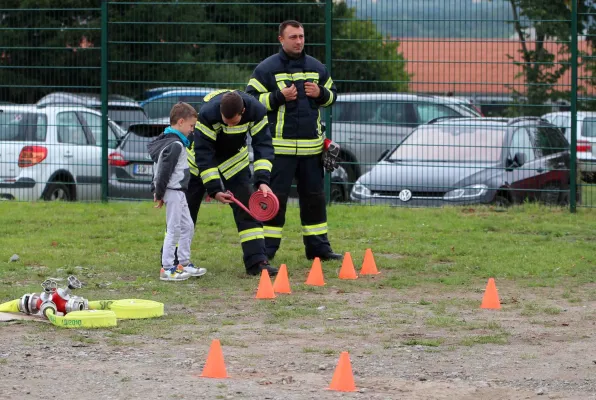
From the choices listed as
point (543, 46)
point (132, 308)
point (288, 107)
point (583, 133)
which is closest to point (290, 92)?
point (288, 107)

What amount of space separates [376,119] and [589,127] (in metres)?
2.85

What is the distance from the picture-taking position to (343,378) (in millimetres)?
6023

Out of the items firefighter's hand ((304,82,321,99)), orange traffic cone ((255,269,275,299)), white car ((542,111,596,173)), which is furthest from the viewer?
white car ((542,111,596,173))

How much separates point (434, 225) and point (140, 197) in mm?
4625

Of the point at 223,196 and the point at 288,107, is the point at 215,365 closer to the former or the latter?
the point at 223,196

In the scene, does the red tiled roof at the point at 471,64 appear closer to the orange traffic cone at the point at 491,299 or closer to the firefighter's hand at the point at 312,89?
the firefighter's hand at the point at 312,89

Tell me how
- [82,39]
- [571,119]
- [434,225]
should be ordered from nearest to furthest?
[434,225], [571,119], [82,39]

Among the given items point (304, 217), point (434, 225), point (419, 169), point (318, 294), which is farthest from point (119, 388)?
point (419, 169)

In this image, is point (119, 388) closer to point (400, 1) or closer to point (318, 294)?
point (318, 294)

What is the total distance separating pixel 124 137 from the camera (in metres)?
15.4

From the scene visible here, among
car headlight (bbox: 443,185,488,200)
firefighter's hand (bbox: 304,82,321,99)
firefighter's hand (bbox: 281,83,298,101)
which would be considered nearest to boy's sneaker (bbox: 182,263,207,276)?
firefighter's hand (bbox: 281,83,298,101)

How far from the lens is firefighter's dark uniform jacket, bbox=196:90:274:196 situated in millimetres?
9602

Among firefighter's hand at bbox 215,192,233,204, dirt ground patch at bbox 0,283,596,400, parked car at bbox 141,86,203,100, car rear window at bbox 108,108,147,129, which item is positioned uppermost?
parked car at bbox 141,86,203,100

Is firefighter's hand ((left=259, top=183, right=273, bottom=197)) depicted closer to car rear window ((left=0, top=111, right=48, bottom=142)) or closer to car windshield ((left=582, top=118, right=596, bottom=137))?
car windshield ((left=582, top=118, right=596, bottom=137))
